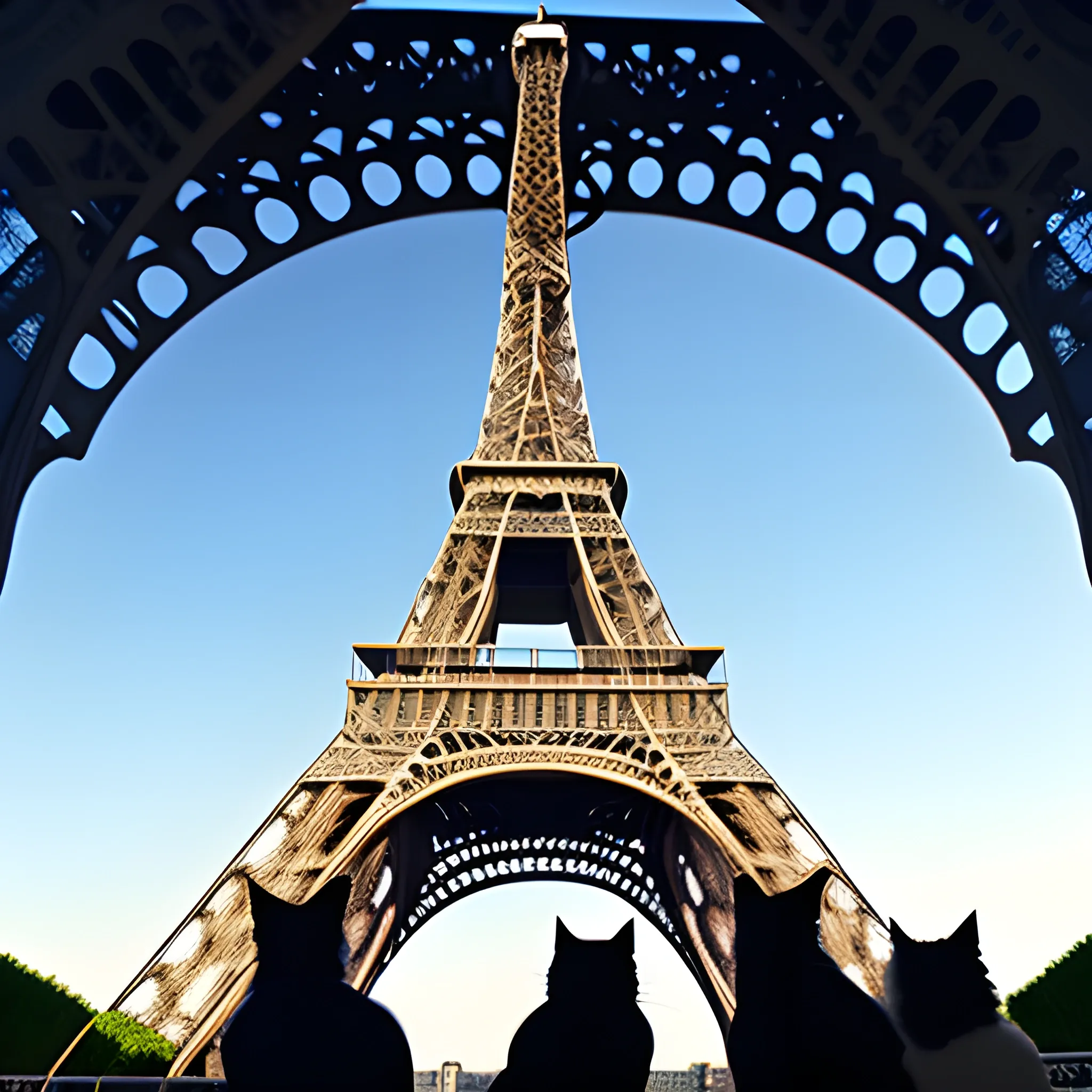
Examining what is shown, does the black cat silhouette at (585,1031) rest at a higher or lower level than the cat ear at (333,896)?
lower

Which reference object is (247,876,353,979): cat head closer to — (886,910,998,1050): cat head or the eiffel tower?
(886,910,998,1050): cat head

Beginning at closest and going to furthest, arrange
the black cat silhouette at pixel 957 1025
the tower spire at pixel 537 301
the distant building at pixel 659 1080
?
the black cat silhouette at pixel 957 1025
the tower spire at pixel 537 301
the distant building at pixel 659 1080

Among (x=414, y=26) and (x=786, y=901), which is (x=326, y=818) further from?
(x=414, y=26)

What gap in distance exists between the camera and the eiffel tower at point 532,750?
1698 centimetres

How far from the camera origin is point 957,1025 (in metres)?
4.84

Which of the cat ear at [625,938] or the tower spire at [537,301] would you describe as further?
the tower spire at [537,301]

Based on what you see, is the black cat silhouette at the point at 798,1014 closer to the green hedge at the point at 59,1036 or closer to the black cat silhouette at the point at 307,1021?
the black cat silhouette at the point at 307,1021

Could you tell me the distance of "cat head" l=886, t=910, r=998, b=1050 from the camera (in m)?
4.84

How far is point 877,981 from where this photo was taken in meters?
16.4

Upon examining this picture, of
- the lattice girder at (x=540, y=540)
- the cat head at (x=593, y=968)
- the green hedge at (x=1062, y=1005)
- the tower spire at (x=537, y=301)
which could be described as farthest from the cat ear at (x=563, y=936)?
the tower spire at (x=537, y=301)

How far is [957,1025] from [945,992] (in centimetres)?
15

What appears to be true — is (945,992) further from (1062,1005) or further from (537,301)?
(537,301)

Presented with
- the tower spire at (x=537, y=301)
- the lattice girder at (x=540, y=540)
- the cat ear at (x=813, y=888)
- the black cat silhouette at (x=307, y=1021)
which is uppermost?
the tower spire at (x=537, y=301)

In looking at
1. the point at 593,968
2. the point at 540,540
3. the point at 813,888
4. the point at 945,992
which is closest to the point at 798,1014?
the point at 813,888
